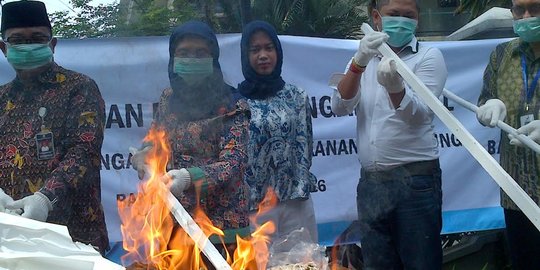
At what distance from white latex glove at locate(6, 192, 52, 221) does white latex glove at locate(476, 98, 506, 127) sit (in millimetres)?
2037

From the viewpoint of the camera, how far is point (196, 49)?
3.77m

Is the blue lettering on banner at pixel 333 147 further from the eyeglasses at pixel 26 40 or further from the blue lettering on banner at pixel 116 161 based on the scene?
the eyeglasses at pixel 26 40

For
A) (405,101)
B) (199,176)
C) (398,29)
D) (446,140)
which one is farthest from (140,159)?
(446,140)

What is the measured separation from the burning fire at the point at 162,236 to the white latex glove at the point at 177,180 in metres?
0.02

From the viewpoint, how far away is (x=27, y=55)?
3.78 meters

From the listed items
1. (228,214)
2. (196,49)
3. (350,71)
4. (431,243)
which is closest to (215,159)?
(228,214)

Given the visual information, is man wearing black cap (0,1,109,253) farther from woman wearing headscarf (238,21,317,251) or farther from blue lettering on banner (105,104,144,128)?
blue lettering on banner (105,104,144,128)

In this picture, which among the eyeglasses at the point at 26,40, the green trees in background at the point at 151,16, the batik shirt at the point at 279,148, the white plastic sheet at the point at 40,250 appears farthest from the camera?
the green trees in background at the point at 151,16

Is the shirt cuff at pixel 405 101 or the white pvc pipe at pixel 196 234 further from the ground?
the shirt cuff at pixel 405 101

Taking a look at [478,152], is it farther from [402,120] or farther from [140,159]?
[140,159]

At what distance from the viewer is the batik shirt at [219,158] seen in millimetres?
3418

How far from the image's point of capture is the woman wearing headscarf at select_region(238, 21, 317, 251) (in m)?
4.27

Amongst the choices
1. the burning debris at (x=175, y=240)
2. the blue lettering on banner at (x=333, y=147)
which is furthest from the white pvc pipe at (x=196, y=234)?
the blue lettering on banner at (x=333, y=147)

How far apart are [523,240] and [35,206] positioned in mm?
2393
